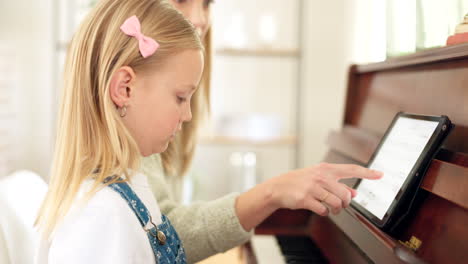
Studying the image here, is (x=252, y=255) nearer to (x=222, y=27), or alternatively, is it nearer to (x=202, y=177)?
(x=202, y=177)

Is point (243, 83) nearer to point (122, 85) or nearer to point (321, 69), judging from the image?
point (321, 69)

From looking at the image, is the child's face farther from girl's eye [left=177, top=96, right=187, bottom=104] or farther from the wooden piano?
the wooden piano

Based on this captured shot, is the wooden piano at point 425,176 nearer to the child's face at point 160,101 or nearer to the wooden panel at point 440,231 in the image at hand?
the wooden panel at point 440,231

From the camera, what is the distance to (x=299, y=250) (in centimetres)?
136

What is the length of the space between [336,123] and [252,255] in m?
2.43

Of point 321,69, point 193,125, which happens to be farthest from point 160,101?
point 321,69

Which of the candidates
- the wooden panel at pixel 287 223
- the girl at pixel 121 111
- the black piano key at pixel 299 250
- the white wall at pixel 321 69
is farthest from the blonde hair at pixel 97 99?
the white wall at pixel 321 69

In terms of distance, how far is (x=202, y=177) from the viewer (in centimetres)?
372

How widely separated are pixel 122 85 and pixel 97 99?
65mm

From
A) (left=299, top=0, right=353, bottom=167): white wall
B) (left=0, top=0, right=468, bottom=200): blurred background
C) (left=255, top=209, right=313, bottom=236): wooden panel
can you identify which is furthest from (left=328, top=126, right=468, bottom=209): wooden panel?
(left=299, top=0, right=353, bottom=167): white wall

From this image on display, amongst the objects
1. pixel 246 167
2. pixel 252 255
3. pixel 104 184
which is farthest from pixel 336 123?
pixel 104 184

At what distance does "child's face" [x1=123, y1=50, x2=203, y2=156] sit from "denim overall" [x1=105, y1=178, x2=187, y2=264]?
3.9 inches

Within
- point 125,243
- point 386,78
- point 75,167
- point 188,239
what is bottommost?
point 188,239

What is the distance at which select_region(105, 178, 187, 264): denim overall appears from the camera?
33.3 inches
